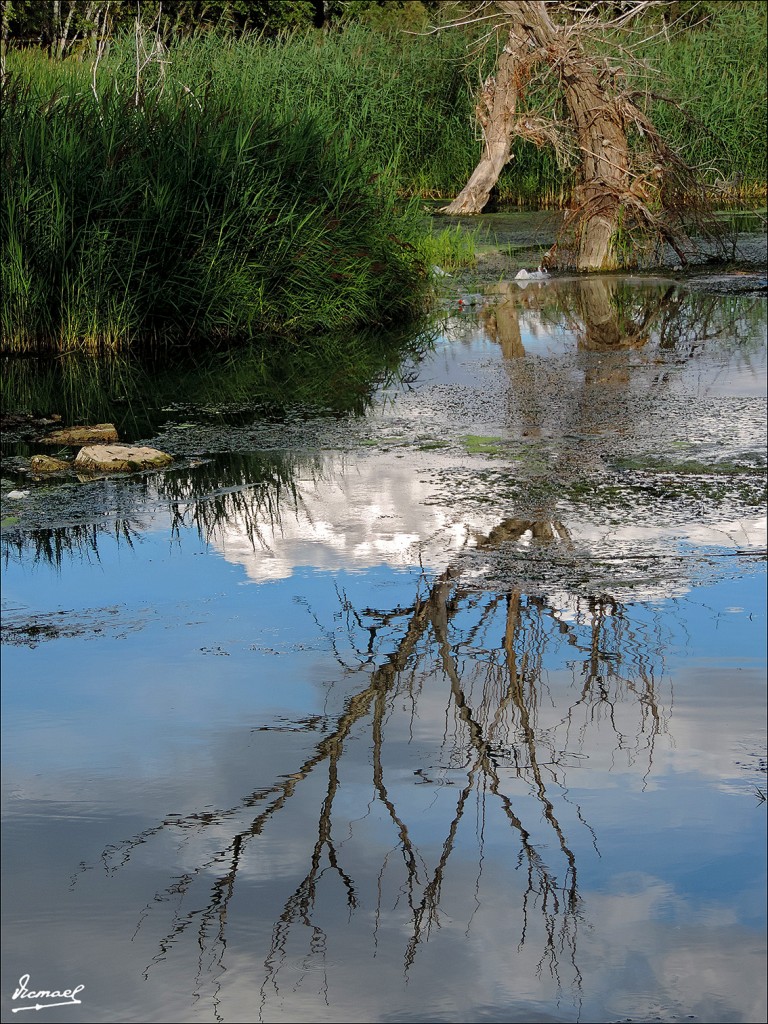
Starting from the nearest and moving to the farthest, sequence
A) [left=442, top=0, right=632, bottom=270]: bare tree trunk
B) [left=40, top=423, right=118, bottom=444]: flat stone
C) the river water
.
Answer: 1. the river water
2. [left=40, top=423, right=118, bottom=444]: flat stone
3. [left=442, top=0, right=632, bottom=270]: bare tree trunk

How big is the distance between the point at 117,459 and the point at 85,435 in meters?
0.59

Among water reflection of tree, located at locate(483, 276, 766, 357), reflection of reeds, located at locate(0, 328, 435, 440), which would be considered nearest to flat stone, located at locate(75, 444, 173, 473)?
reflection of reeds, located at locate(0, 328, 435, 440)

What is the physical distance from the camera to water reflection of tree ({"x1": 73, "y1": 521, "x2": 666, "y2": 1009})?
268 centimetres

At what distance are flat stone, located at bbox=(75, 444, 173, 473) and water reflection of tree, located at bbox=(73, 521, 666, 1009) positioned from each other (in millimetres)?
2097

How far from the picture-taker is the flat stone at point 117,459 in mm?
6332

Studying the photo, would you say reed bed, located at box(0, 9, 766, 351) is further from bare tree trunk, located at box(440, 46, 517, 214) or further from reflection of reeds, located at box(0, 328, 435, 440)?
bare tree trunk, located at box(440, 46, 517, 214)

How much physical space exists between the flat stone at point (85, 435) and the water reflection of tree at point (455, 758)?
2685 mm

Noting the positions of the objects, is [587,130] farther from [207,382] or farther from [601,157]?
[207,382]

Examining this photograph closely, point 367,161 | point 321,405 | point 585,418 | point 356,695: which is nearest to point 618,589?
point 356,695

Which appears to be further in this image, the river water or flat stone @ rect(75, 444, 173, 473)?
flat stone @ rect(75, 444, 173, 473)

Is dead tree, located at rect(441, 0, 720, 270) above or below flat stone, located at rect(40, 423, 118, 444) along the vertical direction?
above

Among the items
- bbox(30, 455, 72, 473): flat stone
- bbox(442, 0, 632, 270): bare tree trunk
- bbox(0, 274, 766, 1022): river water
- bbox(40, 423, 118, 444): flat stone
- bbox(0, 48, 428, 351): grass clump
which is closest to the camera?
bbox(0, 274, 766, 1022): river water

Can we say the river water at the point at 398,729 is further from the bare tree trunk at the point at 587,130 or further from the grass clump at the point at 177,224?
the bare tree trunk at the point at 587,130

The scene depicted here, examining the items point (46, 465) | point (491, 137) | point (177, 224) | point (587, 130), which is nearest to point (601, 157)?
point (587, 130)
